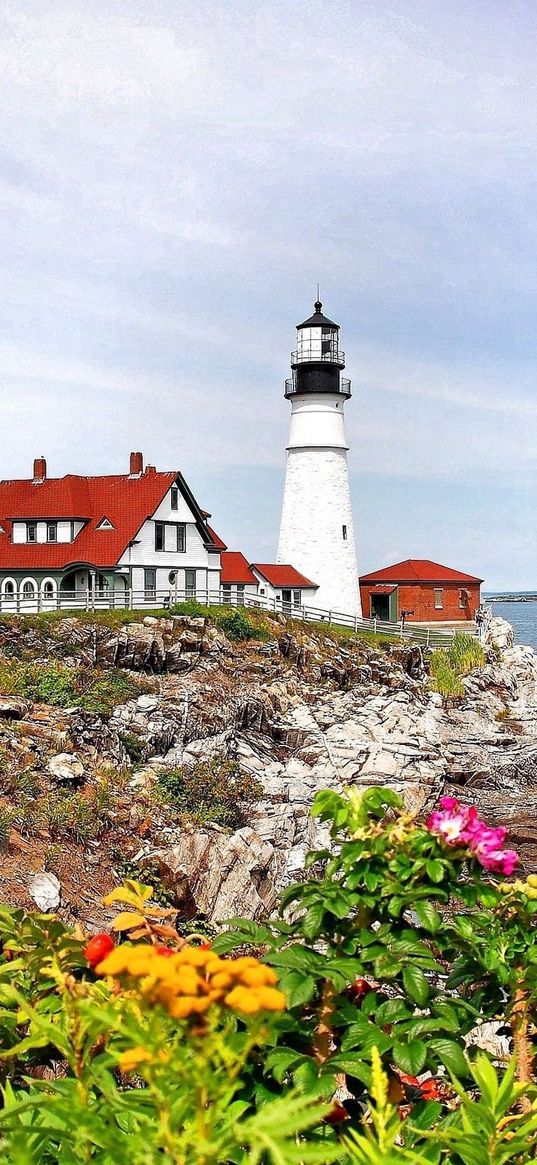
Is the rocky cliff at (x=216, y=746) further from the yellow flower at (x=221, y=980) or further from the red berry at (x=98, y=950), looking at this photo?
the yellow flower at (x=221, y=980)

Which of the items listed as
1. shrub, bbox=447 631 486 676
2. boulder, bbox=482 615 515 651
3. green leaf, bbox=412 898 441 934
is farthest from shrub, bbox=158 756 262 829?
boulder, bbox=482 615 515 651

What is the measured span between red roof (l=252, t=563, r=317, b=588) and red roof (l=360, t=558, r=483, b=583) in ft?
21.5

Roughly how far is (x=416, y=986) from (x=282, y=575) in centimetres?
4125

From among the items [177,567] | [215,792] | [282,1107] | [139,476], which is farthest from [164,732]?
[282,1107]

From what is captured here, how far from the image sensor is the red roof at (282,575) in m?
43.8

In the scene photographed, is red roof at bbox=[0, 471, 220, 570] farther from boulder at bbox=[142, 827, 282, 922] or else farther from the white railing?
boulder at bbox=[142, 827, 282, 922]

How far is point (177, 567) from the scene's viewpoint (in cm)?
3972

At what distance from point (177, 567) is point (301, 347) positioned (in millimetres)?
12445

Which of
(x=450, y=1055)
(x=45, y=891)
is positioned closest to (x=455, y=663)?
(x=45, y=891)

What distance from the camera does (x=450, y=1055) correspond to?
115 inches

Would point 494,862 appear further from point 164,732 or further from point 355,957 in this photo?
point 164,732

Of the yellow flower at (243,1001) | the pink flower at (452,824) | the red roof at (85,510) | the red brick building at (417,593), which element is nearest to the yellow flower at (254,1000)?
the yellow flower at (243,1001)

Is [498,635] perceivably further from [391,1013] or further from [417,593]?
[391,1013]

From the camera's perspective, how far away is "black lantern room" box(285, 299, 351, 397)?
4470cm
